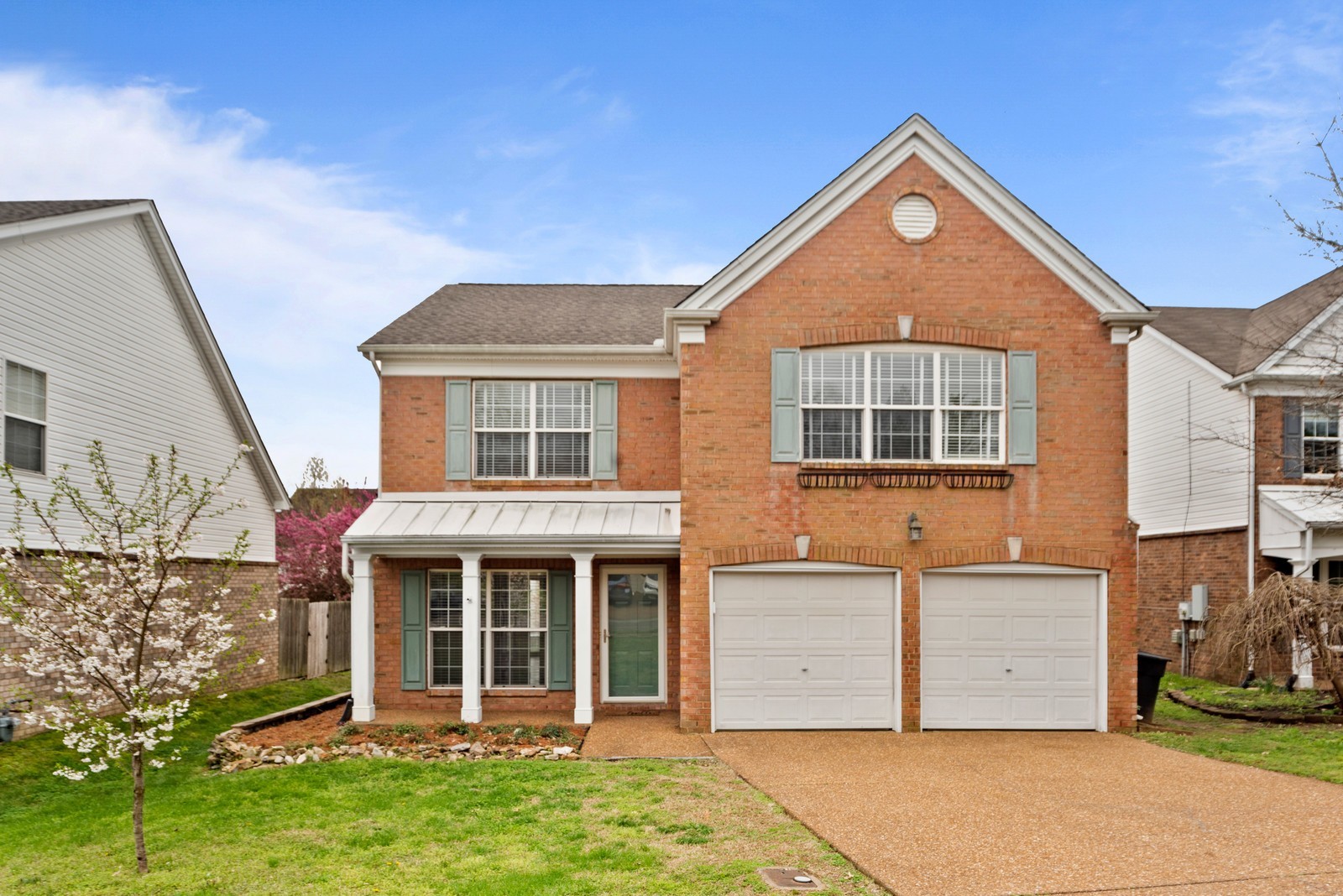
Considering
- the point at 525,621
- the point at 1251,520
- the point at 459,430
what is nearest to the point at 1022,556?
the point at 525,621

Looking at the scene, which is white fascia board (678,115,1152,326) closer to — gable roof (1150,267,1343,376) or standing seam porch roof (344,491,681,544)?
standing seam porch roof (344,491,681,544)

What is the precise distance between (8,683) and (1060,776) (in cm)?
1274

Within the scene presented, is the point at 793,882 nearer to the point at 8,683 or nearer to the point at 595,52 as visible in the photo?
the point at 8,683

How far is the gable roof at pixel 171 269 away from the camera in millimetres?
13804

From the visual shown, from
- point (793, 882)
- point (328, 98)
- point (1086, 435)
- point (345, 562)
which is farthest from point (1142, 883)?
point (328, 98)

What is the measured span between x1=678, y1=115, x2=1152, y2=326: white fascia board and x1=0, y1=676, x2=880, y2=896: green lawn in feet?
21.8

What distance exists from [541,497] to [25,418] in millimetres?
7038

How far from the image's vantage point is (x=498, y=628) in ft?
50.3

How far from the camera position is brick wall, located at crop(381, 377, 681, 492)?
15656 mm

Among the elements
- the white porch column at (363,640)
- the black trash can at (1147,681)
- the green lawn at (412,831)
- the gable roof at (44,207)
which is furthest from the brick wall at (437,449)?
the black trash can at (1147,681)

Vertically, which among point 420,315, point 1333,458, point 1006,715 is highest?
point 420,315

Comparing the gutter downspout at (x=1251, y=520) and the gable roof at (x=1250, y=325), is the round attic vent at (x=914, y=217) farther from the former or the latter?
the gutter downspout at (x=1251, y=520)

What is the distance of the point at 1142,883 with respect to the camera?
7004mm

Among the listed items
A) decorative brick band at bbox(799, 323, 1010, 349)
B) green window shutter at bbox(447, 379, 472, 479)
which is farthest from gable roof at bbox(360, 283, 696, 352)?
decorative brick band at bbox(799, 323, 1010, 349)
